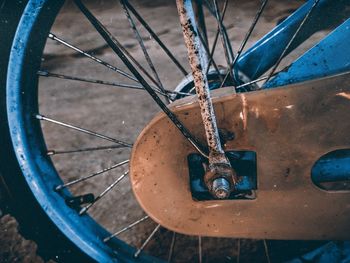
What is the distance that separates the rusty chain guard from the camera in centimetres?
99

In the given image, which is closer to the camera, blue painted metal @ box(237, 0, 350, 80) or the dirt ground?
blue painted metal @ box(237, 0, 350, 80)

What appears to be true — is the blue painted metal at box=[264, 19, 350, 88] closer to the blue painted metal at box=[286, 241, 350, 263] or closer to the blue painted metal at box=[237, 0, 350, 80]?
the blue painted metal at box=[237, 0, 350, 80]

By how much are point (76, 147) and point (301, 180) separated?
169cm

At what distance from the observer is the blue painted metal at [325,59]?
3.69 ft

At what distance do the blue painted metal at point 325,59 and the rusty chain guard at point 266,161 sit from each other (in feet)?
0.65

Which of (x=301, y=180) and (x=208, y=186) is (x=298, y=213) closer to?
(x=301, y=180)

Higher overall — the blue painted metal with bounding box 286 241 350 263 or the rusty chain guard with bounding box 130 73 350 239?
the rusty chain guard with bounding box 130 73 350 239

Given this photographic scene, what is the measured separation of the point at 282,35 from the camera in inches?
57.2

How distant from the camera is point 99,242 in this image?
137 centimetres

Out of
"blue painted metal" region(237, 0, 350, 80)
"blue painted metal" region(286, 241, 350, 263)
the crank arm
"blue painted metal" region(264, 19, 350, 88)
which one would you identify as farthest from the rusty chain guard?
"blue painted metal" region(237, 0, 350, 80)

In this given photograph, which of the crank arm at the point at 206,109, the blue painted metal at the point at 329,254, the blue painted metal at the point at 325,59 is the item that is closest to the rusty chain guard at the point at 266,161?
the crank arm at the point at 206,109

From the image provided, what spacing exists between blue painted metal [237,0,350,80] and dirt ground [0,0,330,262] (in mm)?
836

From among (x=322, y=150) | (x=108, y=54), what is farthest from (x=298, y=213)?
(x=108, y=54)

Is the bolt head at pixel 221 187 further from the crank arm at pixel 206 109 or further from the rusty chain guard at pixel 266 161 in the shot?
the rusty chain guard at pixel 266 161
